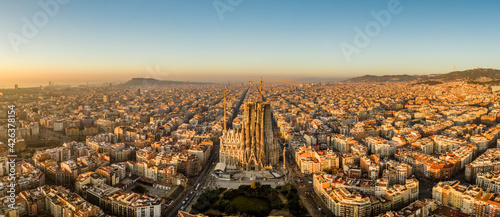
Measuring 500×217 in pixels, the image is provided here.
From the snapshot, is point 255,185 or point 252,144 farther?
point 252,144

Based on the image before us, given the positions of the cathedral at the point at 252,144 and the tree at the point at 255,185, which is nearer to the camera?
the tree at the point at 255,185

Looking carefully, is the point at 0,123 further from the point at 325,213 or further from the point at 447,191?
the point at 447,191

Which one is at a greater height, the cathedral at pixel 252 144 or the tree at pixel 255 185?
the cathedral at pixel 252 144

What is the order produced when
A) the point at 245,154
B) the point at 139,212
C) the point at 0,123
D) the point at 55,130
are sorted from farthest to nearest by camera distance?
the point at 55,130, the point at 0,123, the point at 245,154, the point at 139,212

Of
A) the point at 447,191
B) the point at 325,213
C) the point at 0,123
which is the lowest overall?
the point at 325,213

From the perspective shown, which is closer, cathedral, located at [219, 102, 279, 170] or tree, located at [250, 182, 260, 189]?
tree, located at [250, 182, 260, 189]

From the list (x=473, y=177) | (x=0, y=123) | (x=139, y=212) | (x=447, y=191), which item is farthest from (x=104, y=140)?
(x=473, y=177)

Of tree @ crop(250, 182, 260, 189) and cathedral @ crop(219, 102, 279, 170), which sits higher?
cathedral @ crop(219, 102, 279, 170)

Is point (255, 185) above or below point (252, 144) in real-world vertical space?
below
